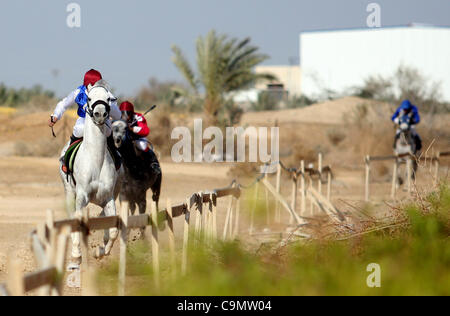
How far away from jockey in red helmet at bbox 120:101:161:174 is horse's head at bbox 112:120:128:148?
932 mm

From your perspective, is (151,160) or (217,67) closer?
(151,160)

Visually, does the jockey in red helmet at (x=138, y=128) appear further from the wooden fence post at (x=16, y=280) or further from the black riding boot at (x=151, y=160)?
the wooden fence post at (x=16, y=280)

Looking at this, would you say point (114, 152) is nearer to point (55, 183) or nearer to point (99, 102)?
point (99, 102)

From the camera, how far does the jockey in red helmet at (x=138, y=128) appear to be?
13016 mm

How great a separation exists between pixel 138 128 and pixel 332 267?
6902 mm

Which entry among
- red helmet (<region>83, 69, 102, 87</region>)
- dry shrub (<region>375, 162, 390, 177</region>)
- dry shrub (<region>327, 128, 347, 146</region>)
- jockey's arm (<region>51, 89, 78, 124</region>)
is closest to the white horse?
red helmet (<region>83, 69, 102, 87</region>)

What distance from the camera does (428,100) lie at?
38750 millimetres

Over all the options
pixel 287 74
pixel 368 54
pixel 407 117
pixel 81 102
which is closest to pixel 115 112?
pixel 81 102

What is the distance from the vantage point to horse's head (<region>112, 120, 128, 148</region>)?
38.5 ft

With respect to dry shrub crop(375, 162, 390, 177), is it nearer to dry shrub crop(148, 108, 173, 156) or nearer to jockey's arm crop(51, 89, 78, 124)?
dry shrub crop(148, 108, 173, 156)

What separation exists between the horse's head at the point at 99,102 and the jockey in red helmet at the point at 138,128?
270 cm

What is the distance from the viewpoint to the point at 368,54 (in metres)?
64.8

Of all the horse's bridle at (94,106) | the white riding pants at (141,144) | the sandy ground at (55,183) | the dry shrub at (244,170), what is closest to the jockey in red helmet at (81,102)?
the horse's bridle at (94,106)

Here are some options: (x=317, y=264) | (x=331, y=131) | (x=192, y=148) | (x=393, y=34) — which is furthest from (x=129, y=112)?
(x=393, y=34)
